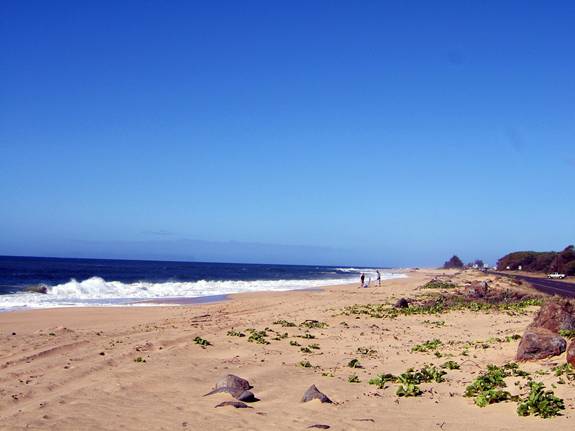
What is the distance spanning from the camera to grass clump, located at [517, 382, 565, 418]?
7.69 metres

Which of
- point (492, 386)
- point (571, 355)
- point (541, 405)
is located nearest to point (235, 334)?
point (492, 386)

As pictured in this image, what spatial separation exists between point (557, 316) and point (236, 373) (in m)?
7.96

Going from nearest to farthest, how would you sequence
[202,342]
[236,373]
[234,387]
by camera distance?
[234,387]
[236,373]
[202,342]

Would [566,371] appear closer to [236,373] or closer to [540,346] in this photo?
[540,346]

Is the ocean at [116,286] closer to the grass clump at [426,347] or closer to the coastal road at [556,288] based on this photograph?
the grass clump at [426,347]

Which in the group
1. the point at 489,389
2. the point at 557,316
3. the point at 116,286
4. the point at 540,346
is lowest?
the point at 116,286

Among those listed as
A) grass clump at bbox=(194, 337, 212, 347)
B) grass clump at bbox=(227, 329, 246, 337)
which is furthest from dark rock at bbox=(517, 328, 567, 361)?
grass clump at bbox=(227, 329, 246, 337)

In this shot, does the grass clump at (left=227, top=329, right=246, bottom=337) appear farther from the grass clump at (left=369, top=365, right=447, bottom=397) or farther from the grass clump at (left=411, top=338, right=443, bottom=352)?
the grass clump at (left=369, top=365, right=447, bottom=397)

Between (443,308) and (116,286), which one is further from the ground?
(443,308)

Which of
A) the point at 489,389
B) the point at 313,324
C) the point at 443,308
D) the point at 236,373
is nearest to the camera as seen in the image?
the point at 489,389

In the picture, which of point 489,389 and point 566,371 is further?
point 566,371

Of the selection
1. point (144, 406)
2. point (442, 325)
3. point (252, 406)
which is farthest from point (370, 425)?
point (442, 325)

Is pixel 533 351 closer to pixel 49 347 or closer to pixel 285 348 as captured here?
pixel 285 348

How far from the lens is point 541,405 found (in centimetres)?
777
